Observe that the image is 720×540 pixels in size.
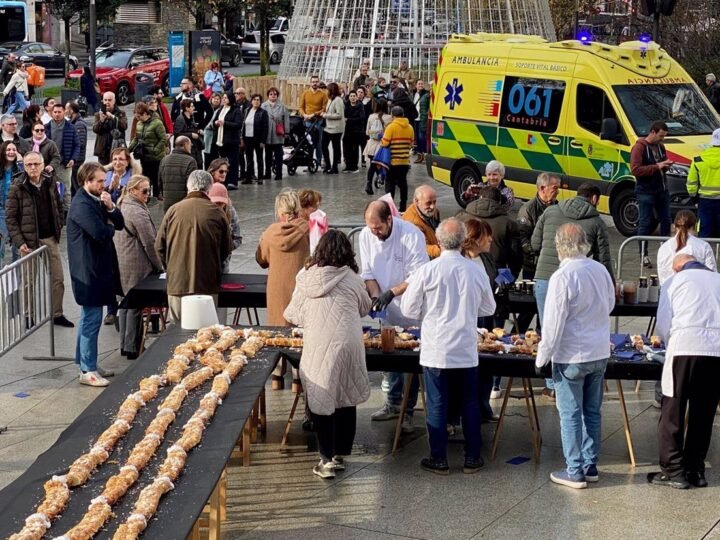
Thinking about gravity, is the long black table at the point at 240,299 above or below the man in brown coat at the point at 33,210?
below

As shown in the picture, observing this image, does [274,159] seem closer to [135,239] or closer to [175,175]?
[175,175]

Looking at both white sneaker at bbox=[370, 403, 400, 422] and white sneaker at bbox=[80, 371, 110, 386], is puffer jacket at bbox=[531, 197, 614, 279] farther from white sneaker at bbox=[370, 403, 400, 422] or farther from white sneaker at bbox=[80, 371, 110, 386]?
white sneaker at bbox=[80, 371, 110, 386]

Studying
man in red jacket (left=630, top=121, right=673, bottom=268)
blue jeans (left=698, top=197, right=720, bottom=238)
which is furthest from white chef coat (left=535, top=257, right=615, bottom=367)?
blue jeans (left=698, top=197, right=720, bottom=238)

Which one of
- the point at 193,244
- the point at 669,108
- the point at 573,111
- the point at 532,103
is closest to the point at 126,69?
the point at 532,103

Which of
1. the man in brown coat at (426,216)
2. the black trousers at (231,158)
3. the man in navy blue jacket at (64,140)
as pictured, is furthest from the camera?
the black trousers at (231,158)

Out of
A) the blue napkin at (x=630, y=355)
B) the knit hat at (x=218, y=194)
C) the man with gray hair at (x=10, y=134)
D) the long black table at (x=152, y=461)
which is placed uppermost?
the man with gray hair at (x=10, y=134)

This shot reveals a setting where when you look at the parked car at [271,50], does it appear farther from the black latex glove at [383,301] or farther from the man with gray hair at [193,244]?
the black latex glove at [383,301]

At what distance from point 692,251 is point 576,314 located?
170 centimetres

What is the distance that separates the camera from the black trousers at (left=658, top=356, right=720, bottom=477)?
804 cm

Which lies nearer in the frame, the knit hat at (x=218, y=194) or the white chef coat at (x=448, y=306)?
the white chef coat at (x=448, y=306)

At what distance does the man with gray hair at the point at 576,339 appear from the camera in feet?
26.1

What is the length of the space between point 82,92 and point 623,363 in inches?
910

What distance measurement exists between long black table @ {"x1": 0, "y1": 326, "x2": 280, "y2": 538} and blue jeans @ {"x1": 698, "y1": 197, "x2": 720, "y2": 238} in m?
7.63

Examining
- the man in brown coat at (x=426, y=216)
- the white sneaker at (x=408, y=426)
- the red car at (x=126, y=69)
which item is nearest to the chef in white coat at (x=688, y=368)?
the white sneaker at (x=408, y=426)
